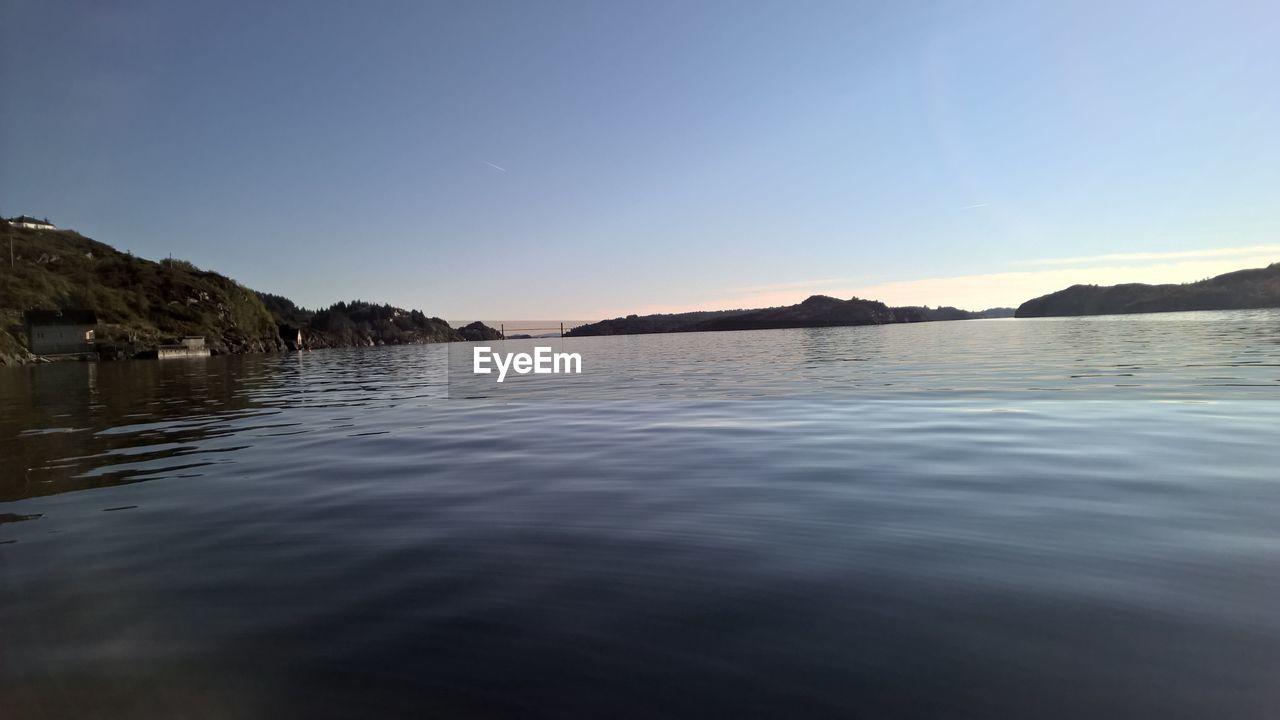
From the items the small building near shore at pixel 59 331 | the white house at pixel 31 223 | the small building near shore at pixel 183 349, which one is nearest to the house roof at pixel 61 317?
the small building near shore at pixel 59 331

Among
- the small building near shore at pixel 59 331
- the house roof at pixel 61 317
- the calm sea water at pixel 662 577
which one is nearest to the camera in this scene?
the calm sea water at pixel 662 577

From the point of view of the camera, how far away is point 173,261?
19925 centimetres

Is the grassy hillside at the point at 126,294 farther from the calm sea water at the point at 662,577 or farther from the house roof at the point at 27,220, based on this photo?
the calm sea water at the point at 662,577

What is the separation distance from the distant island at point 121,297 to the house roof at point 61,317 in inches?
21.1

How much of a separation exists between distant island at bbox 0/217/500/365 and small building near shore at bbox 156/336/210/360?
2.35m

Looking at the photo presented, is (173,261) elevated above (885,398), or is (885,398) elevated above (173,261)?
(173,261)

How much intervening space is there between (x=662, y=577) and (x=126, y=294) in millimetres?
202112

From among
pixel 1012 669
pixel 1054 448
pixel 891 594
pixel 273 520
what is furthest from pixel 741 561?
pixel 1054 448

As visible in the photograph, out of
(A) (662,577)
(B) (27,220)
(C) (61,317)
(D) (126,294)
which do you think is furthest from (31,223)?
(A) (662,577)

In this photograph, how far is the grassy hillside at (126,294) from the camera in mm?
127562

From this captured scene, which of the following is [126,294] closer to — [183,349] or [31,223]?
[183,349]

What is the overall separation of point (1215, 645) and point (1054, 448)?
686 cm

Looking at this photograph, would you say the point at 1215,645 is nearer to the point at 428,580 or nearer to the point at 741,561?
the point at 741,561

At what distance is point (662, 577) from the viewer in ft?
14.7
